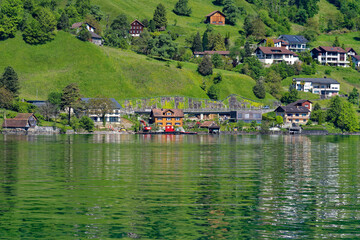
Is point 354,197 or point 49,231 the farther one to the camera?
point 354,197

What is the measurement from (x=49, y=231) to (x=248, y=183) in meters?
22.7

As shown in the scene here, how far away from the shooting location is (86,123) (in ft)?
572

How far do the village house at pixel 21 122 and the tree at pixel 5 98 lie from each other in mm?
A: 8060

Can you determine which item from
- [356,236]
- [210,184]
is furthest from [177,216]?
[210,184]

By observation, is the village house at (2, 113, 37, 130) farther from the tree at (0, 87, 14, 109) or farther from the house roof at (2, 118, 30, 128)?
the tree at (0, 87, 14, 109)

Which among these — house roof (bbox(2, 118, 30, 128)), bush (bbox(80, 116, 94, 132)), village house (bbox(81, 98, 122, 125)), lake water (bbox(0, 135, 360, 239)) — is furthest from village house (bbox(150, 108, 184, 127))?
lake water (bbox(0, 135, 360, 239))

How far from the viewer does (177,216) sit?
35.3 meters

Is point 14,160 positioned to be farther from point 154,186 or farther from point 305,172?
point 305,172

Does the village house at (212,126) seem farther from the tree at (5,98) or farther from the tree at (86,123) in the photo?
the tree at (5,98)

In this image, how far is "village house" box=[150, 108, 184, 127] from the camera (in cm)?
19462

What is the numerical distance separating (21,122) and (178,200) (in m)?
131

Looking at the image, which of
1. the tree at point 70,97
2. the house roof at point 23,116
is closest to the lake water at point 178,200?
the house roof at point 23,116

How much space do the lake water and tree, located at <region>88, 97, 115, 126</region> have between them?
114708 millimetres

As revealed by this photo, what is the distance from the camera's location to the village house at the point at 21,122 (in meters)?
164
